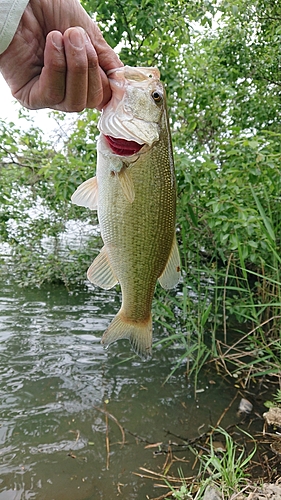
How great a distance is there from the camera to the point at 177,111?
472 centimetres

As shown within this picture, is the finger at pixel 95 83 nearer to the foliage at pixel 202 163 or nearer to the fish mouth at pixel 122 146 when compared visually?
the fish mouth at pixel 122 146

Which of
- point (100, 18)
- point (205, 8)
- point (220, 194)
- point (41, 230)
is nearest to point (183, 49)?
point (205, 8)

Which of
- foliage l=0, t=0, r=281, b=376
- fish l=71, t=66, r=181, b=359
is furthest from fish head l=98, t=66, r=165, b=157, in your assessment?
foliage l=0, t=0, r=281, b=376

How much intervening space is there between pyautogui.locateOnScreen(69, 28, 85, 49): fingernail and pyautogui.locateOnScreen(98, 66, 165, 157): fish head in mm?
313

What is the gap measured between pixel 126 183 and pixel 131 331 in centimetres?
77

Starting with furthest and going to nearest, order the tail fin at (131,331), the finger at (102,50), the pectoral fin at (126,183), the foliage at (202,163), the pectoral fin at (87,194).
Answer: the foliage at (202,163)
the tail fin at (131,331)
the pectoral fin at (87,194)
the pectoral fin at (126,183)
the finger at (102,50)

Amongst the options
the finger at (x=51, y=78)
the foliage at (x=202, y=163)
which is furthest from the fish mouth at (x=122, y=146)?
the foliage at (x=202, y=163)

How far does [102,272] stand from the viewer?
1882 millimetres

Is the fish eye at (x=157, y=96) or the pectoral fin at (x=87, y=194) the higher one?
the fish eye at (x=157, y=96)

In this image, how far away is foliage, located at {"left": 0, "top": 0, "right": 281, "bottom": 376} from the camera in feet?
11.5

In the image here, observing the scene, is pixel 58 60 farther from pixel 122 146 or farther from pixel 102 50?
pixel 122 146

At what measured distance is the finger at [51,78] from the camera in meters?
1.24

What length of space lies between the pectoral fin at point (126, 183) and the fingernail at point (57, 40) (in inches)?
20.6

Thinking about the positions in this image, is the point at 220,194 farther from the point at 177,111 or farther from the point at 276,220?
the point at 177,111
